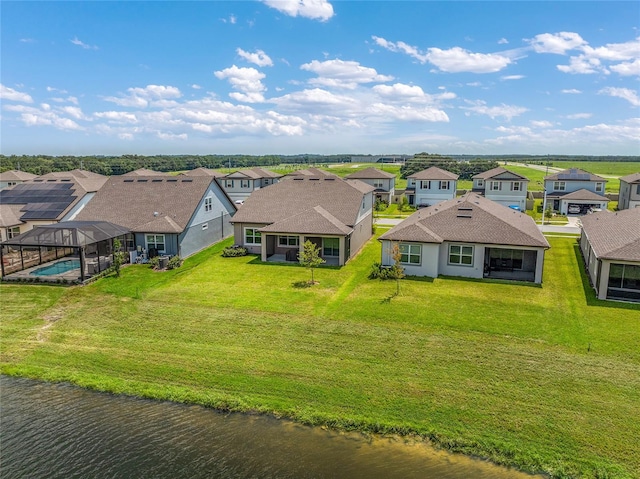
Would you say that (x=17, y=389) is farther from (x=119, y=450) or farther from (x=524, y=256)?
(x=524, y=256)

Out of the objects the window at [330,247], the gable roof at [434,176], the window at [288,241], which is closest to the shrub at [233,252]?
the window at [288,241]

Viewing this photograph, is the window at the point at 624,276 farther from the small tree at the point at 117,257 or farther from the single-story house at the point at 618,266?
the small tree at the point at 117,257

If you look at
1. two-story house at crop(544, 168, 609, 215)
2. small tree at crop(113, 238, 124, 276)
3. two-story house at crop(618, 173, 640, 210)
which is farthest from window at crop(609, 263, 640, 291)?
two-story house at crop(544, 168, 609, 215)

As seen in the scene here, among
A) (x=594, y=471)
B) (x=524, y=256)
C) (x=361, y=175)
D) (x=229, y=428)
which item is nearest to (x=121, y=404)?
(x=229, y=428)

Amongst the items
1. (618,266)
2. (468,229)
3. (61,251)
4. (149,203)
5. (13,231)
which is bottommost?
(61,251)

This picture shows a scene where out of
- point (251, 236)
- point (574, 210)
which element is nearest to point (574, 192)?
point (574, 210)

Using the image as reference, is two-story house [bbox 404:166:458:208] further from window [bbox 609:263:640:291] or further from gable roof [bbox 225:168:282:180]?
window [bbox 609:263:640:291]

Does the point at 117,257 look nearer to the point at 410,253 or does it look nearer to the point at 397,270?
the point at 397,270
